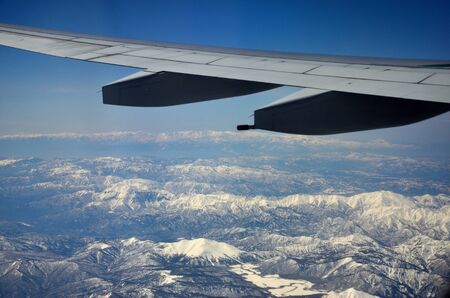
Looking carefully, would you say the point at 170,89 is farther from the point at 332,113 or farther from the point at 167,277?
the point at 167,277

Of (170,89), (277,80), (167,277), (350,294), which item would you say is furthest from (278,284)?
(277,80)

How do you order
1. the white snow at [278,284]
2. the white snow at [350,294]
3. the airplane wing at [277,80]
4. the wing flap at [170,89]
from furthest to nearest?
the white snow at [278,284] → the white snow at [350,294] → the wing flap at [170,89] → the airplane wing at [277,80]

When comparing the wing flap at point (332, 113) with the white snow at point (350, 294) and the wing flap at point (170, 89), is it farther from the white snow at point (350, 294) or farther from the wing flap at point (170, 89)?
the white snow at point (350, 294)

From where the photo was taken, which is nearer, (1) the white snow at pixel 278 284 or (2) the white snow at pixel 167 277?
(1) the white snow at pixel 278 284

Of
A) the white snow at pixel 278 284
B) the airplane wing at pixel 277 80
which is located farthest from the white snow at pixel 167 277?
the airplane wing at pixel 277 80

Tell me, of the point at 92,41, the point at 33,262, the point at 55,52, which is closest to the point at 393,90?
the point at 55,52

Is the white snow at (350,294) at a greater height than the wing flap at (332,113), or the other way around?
the wing flap at (332,113)

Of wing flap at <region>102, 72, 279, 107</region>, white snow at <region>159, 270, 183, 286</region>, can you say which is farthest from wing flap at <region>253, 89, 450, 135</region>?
white snow at <region>159, 270, 183, 286</region>

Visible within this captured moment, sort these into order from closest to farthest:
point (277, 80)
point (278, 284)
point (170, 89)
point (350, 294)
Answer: point (277, 80)
point (170, 89)
point (350, 294)
point (278, 284)

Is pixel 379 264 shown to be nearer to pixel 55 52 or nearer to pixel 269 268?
pixel 269 268
